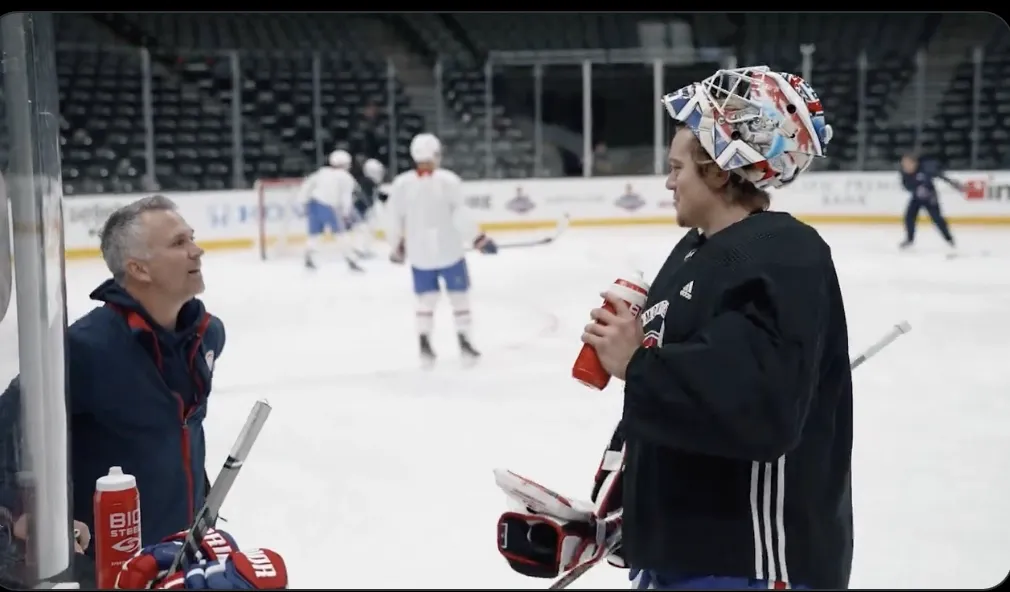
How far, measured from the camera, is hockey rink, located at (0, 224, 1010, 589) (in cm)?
235

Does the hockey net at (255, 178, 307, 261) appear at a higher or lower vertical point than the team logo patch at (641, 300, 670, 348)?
lower

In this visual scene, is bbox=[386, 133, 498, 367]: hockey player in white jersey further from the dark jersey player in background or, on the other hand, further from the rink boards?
the rink boards

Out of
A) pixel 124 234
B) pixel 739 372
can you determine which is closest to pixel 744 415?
pixel 739 372

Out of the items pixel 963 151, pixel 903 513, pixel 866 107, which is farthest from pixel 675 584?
pixel 866 107

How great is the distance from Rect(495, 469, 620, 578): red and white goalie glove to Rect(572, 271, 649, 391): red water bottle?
14 cm

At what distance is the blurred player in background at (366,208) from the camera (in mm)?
8984

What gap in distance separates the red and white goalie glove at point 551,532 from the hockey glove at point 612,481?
0.04 feet

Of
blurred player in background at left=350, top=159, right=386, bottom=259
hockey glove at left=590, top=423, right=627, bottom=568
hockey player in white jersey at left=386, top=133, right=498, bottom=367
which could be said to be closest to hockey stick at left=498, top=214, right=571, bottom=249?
blurred player in background at left=350, top=159, right=386, bottom=259

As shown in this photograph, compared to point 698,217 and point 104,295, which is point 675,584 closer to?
point 698,217

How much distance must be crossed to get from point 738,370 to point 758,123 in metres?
0.22

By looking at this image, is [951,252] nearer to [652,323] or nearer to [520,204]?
[520,204]

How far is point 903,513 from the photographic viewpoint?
260cm

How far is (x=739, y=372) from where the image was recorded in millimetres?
879

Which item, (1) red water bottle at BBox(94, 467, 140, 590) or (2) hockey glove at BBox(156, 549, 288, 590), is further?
(1) red water bottle at BBox(94, 467, 140, 590)
